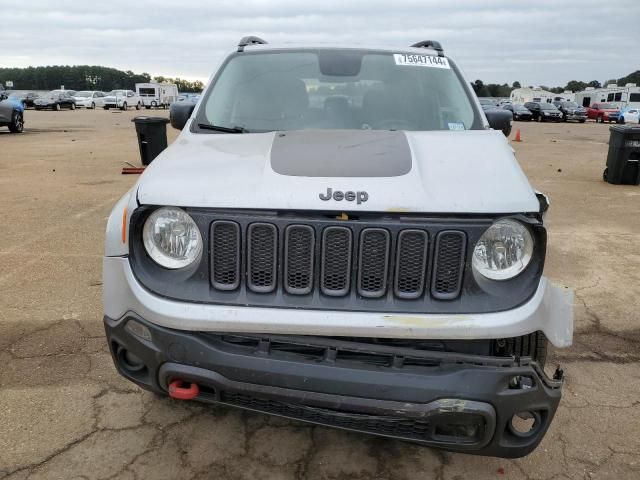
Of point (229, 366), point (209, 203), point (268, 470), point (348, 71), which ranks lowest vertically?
point (268, 470)

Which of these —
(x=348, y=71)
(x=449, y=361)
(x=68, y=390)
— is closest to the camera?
(x=449, y=361)

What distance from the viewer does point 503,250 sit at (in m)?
2.29

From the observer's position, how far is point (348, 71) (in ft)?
12.5

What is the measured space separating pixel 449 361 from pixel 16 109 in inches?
872

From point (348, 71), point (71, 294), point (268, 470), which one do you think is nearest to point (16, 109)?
point (71, 294)

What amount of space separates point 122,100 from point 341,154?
53.5 metres

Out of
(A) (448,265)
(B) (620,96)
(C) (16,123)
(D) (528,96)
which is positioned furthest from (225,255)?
(D) (528,96)

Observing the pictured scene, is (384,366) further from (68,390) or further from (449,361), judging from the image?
(68,390)

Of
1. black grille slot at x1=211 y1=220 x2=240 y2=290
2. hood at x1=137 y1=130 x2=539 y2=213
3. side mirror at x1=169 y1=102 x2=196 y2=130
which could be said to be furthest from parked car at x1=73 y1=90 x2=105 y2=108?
black grille slot at x1=211 y1=220 x2=240 y2=290

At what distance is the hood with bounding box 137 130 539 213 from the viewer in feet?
7.30

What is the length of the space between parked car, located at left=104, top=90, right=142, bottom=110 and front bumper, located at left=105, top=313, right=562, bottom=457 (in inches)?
2099

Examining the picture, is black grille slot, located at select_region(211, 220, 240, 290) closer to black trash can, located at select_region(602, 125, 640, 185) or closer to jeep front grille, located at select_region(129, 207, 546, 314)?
jeep front grille, located at select_region(129, 207, 546, 314)

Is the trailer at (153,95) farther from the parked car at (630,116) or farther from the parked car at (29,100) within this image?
the parked car at (630,116)

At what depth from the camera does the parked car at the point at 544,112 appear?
129 ft
